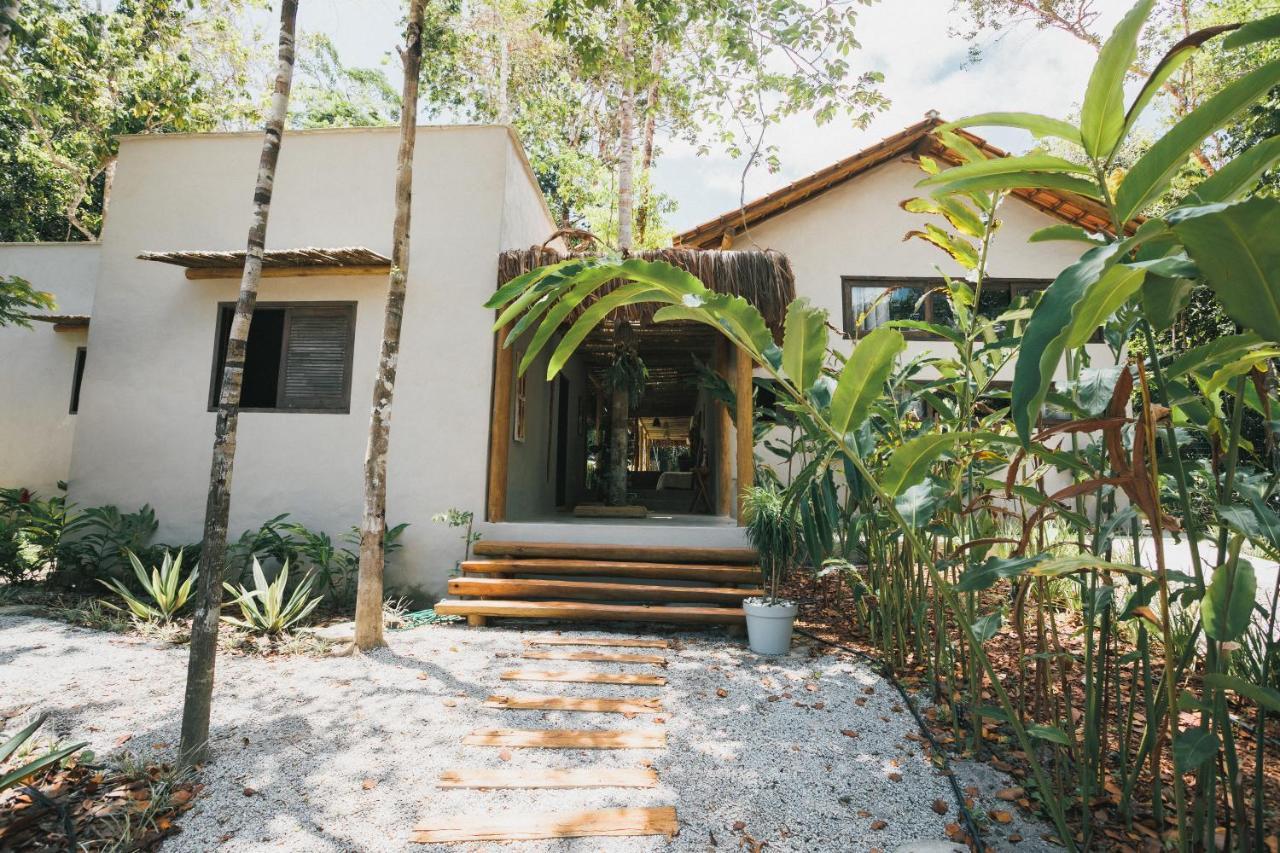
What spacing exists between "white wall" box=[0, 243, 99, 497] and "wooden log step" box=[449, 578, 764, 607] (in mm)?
6740

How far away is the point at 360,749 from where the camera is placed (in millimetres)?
2650

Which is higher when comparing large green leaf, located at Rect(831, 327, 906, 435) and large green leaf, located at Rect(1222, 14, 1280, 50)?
large green leaf, located at Rect(1222, 14, 1280, 50)

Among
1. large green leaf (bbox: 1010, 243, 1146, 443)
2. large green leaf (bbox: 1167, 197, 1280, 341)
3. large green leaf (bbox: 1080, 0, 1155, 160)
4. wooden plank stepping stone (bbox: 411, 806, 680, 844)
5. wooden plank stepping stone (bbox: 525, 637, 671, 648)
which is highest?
large green leaf (bbox: 1080, 0, 1155, 160)

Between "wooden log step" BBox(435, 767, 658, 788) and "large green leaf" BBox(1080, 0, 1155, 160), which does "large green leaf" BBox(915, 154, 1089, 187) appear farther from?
"wooden log step" BBox(435, 767, 658, 788)

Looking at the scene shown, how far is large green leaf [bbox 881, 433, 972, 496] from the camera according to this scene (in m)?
1.48

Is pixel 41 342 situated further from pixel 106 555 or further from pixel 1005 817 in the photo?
pixel 1005 817

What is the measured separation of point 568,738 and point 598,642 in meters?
1.51

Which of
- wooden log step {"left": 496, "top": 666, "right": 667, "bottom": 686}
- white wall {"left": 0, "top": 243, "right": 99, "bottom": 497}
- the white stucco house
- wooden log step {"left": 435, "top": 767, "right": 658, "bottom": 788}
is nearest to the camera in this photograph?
wooden log step {"left": 435, "top": 767, "right": 658, "bottom": 788}

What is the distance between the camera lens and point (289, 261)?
5.57m

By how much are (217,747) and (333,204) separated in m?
5.04

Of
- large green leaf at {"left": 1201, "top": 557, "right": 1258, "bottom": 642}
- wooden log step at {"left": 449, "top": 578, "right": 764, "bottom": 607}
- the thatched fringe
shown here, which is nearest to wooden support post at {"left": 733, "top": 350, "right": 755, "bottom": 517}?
the thatched fringe

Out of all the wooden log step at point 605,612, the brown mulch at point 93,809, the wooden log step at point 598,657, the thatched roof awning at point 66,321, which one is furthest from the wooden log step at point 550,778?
the thatched roof awning at point 66,321

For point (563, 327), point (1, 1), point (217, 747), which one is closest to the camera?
point (217, 747)

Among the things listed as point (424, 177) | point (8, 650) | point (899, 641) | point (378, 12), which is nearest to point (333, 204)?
point (424, 177)
